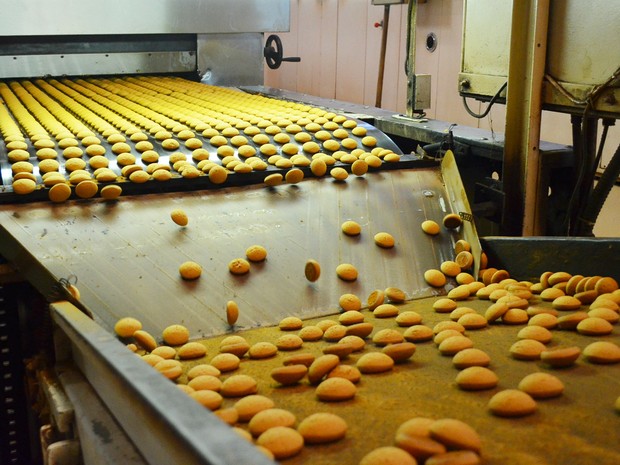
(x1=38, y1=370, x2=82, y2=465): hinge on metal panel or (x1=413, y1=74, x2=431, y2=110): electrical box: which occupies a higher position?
(x1=413, y1=74, x2=431, y2=110): electrical box

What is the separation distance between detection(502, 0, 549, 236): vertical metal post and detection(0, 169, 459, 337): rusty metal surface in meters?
0.31

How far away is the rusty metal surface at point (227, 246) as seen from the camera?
1.67 m

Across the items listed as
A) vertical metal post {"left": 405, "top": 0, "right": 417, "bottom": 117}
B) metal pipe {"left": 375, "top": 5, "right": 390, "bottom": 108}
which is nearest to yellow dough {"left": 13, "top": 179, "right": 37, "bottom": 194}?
vertical metal post {"left": 405, "top": 0, "right": 417, "bottom": 117}

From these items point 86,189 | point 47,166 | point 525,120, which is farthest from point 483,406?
point 47,166

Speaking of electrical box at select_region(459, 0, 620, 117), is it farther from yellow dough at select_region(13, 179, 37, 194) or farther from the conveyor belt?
yellow dough at select_region(13, 179, 37, 194)

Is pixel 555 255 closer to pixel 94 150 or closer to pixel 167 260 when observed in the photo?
pixel 167 260

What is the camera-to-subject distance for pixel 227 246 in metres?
1.91

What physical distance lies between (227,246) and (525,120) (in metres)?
1.12

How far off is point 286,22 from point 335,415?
3.87 m

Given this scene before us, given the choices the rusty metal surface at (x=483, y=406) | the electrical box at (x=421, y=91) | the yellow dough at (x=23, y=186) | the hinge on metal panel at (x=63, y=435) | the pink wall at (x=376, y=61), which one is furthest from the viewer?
the pink wall at (x=376, y=61)

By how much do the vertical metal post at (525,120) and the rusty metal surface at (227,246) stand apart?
31cm

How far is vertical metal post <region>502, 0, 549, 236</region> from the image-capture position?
88.6 inches

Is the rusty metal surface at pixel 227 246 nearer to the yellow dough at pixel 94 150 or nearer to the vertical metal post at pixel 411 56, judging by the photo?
the yellow dough at pixel 94 150

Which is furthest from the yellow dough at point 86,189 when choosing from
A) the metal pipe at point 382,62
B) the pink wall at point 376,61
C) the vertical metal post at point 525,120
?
the metal pipe at point 382,62
